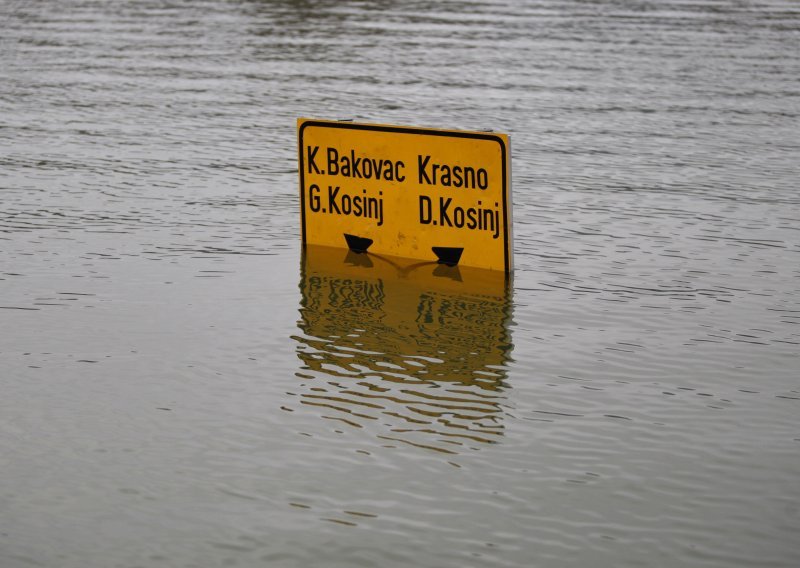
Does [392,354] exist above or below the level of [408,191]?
below

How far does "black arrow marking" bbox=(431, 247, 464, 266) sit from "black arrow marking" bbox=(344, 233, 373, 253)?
481 mm

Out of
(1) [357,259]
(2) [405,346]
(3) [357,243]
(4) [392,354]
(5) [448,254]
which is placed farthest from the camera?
(3) [357,243]

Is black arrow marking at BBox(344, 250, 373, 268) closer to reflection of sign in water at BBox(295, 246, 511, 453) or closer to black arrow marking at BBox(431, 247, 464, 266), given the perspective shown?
reflection of sign in water at BBox(295, 246, 511, 453)

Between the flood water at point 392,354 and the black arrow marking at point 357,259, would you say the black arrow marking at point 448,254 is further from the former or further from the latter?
the black arrow marking at point 357,259

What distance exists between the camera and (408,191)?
9.07 metres

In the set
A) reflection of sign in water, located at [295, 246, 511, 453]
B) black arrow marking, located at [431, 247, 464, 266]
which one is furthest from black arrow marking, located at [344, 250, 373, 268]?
black arrow marking, located at [431, 247, 464, 266]

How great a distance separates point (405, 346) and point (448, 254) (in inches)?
68.3

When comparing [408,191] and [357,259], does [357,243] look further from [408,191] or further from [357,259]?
[408,191]

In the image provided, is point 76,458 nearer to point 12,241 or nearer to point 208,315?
point 208,315

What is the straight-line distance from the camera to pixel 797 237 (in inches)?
395

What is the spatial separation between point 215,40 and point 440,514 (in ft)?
62.6

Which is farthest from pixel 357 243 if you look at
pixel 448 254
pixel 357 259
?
pixel 448 254

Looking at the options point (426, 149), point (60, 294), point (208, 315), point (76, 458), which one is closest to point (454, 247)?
point (426, 149)

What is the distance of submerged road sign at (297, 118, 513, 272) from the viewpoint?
876cm
